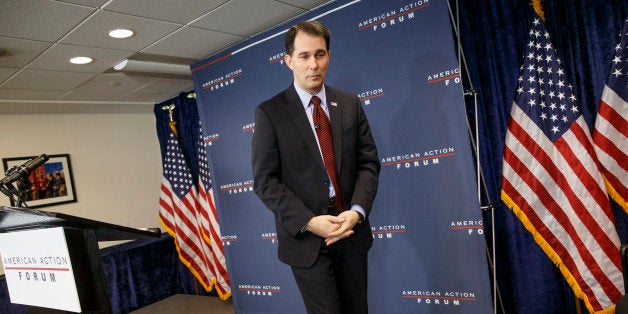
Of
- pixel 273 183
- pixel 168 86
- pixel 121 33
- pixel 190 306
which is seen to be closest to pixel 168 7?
pixel 121 33

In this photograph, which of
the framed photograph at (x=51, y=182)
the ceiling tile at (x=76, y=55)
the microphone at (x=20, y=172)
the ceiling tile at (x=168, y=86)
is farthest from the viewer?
the framed photograph at (x=51, y=182)

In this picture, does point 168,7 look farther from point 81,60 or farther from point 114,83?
point 114,83

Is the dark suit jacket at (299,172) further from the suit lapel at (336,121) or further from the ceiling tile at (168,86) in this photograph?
the ceiling tile at (168,86)

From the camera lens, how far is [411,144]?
96.0 inches

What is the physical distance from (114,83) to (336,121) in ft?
11.2

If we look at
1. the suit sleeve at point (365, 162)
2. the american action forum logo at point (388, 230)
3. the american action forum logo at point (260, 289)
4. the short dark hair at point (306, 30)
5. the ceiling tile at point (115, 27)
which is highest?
the ceiling tile at point (115, 27)

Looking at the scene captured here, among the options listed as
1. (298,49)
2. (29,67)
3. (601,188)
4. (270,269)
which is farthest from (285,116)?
(29,67)

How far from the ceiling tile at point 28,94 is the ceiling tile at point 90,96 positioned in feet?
0.37

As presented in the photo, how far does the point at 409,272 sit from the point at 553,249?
0.84m

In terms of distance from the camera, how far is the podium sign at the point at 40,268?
130cm

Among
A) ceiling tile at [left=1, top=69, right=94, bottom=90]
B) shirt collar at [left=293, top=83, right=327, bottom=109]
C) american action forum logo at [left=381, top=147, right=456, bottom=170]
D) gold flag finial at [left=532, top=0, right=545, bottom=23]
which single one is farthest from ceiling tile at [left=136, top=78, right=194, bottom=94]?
gold flag finial at [left=532, top=0, right=545, bottom=23]

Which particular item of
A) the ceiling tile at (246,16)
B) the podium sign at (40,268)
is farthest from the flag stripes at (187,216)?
the podium sign at (40,268)

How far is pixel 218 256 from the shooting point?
418 centimetres

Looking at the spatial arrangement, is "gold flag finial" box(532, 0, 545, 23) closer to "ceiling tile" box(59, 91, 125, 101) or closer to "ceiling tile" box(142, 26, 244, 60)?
"ceiling tile" box(142, 26, 244, 60)
